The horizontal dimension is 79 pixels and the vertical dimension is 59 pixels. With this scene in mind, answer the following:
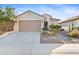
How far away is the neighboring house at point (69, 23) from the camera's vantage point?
6.41 metres

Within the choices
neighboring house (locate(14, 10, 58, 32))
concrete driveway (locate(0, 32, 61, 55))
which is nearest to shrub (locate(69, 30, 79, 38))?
concrete driveway (locate(0, 32, 61, 55))

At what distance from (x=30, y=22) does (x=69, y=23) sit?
722 mm

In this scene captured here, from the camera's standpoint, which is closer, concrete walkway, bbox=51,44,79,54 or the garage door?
concrete walkway, bbox=51,44,79,54

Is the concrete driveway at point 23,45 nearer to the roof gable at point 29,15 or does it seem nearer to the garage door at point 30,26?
the garage door at point 30,26

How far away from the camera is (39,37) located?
255 inches

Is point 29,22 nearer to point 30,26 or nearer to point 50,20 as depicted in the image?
point 30,26

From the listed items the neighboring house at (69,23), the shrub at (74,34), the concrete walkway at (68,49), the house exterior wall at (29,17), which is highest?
the house exterior wall at (29,17)

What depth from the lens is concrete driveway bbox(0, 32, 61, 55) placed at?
639 cm

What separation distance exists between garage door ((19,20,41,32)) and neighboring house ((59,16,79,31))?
426 mm

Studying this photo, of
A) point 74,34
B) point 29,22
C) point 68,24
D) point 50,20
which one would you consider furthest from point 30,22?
point 74,34

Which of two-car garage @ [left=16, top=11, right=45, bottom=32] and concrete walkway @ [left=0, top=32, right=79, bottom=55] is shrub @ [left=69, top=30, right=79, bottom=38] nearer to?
concrete walkway @ [left=0, top=32, right=79, bottom=55]

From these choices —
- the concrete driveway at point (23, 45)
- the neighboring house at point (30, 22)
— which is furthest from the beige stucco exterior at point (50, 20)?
the concrete driveway at point (23, 45)

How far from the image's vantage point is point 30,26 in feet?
21.2

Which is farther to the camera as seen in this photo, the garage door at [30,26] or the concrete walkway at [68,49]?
the garage door at [30,26]
